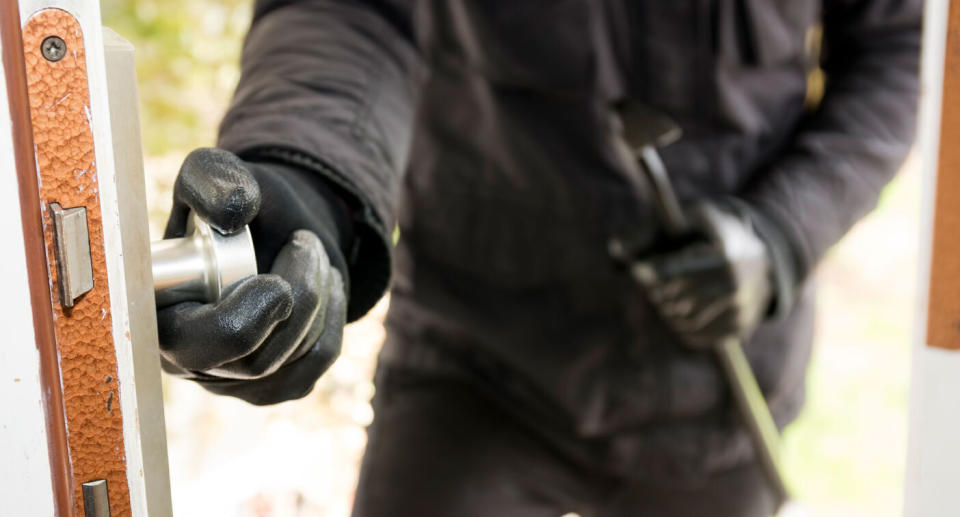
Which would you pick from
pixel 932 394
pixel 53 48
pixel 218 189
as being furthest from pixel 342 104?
pixel 932 394

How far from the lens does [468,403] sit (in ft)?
3.47

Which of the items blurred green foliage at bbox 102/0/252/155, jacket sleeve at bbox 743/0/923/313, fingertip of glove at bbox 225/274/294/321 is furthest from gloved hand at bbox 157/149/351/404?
blurred green foliage at bbox 102/0/252/155

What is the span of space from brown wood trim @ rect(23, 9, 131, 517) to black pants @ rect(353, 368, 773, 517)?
2.03 feet

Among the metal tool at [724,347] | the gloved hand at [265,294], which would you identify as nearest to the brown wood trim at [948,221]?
the gloved hand at [265,294]

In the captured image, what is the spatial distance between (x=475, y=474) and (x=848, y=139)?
66 centimetres

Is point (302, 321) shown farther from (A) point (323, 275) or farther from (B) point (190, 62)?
(B) point (190, 62)

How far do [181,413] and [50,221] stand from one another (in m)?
2.44

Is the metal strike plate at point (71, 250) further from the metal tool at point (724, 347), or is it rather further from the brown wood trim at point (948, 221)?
the metal tool at point (724, 347)

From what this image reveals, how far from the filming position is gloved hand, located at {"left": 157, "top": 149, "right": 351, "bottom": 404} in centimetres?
49

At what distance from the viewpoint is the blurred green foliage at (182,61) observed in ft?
8.43

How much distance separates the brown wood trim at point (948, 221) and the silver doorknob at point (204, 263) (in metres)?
0.39

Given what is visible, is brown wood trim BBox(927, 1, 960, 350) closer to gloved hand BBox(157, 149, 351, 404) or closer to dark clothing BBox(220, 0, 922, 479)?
gloved hand BBox(157, 149, 351, 404)

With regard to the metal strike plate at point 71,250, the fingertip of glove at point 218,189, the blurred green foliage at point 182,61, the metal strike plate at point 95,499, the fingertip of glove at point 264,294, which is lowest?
the blurred green foliage at point 182,61

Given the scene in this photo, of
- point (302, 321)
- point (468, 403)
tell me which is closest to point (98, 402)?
point (302, 321)
